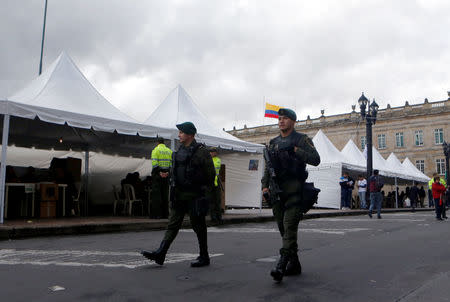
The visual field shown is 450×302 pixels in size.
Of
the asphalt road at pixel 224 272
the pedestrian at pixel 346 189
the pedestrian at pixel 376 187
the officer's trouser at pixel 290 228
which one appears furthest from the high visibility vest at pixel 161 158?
the pedestrian at pixel 346 189

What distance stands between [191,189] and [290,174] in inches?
45.8

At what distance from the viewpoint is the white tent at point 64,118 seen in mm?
8742

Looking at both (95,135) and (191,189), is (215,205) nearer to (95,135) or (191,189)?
(95,135)

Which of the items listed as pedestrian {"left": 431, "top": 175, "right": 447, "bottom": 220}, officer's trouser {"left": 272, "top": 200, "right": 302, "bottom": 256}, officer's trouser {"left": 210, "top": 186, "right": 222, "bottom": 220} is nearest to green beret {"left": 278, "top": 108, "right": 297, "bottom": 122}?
officer's trouser {"left": 272, "top": 200, "right": 302, "bottom": 256}

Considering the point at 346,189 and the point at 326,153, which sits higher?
the point at 326,153

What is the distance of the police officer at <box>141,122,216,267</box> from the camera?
480 centimetres

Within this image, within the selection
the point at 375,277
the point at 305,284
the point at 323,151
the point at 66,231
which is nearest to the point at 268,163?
the point at 305,284

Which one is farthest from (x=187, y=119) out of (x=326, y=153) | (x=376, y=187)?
(x=326, y=153)

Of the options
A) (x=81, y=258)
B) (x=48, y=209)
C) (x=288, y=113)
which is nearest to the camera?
(x=288, y=113)

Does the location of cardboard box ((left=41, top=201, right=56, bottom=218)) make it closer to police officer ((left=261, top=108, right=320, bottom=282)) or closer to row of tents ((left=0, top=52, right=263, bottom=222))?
row of tents ((left=0, top=52, right=263, bottom=222))

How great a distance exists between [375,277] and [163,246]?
2243 millimetres

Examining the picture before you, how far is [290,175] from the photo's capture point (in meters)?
4.40

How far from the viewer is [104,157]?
14922 mm

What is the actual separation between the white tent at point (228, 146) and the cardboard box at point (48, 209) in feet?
11.1
